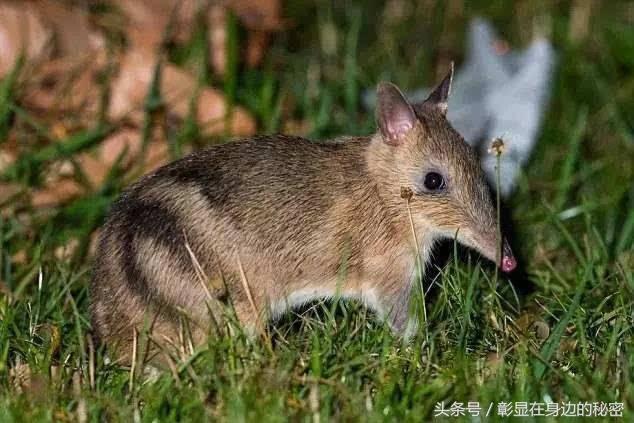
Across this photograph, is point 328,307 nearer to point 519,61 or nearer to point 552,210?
point 552,210

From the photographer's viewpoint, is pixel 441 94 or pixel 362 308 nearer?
pixel 362 308

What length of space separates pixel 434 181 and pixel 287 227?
63cm

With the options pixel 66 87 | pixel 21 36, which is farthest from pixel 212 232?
pixel 21 36

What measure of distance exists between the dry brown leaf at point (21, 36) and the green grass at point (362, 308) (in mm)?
278

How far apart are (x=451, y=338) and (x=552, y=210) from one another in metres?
1.65

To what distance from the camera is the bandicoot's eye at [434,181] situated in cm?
520

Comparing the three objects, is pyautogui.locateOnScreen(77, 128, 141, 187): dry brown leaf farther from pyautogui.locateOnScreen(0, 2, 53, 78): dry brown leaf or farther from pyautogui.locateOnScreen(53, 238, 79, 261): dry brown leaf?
pyautogui.locateOnScreen(0, 2, 53, 78): dry brown leaf

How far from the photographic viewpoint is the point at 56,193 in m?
6.77

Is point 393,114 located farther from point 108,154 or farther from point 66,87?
point 66,87

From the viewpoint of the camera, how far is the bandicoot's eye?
5195mm

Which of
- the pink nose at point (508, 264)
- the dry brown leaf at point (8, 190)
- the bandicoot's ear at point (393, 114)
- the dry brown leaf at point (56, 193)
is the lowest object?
the dry brown leaf at point (56, 193)

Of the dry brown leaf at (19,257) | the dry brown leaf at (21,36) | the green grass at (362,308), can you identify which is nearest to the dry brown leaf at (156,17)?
the green grass at (362,308)

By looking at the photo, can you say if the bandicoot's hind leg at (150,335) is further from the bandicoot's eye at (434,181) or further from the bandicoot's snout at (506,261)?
the bandicoot's snout at (506,261)

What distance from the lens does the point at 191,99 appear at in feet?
24.0
